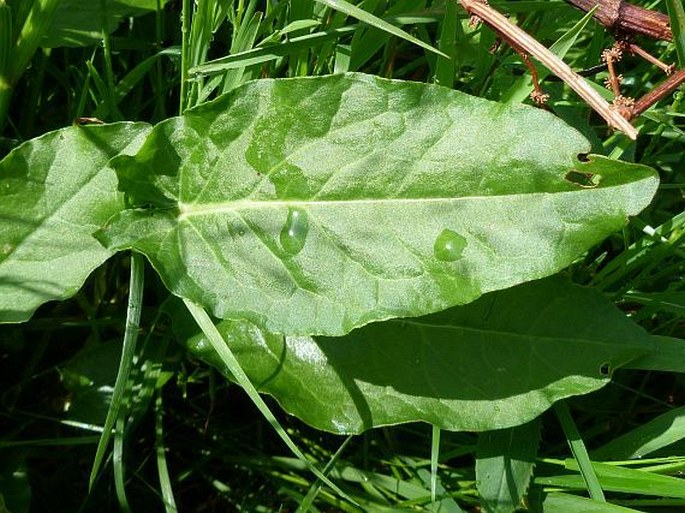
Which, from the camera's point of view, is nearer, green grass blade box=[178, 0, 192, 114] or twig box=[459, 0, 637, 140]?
twig box=[459, 0, 637, 140]

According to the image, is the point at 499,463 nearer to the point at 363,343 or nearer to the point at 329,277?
the point at 363,343

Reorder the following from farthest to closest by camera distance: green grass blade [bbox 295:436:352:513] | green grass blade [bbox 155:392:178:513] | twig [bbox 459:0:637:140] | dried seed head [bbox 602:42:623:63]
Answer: green grass blade [bbox 155:392:178:513], green grass blade [bbox 295:436:352:513], dried seed head [bbox 602:42:623:63], twig [bbox 459:0:637:140]

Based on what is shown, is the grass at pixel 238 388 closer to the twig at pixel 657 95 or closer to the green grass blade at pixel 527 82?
the green grass blade at pixel 527 82

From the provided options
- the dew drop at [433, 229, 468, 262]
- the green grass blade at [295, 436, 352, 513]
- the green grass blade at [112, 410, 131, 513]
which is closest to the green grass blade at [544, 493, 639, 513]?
the green grass blade at [295, 436, 352, 513]

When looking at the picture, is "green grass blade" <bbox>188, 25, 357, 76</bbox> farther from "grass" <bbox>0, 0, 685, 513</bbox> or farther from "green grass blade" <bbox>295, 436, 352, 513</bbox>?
"green grass blade" <bbox>295, 436, 352, 513</bbox>

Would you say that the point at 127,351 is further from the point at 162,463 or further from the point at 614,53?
the point at 614,53

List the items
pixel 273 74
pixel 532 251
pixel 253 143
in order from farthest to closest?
1. pixel 273 74
2. pixel 253 143
3. pixel 532 251

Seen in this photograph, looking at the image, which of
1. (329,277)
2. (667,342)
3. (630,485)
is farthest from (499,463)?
(329,277)

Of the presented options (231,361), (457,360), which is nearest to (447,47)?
(457,360)
